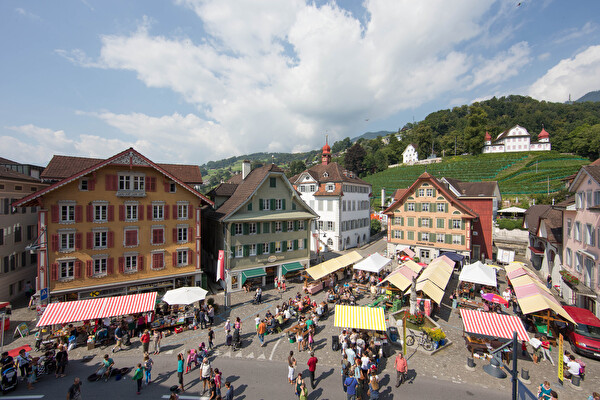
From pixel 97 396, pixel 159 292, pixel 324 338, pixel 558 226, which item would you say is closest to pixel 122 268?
pixel 159 292

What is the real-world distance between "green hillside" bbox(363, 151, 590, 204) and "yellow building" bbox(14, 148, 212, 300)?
5914 centimetres

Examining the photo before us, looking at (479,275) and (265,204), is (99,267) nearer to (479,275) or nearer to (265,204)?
(265,204)

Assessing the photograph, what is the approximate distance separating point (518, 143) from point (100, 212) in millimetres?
129650

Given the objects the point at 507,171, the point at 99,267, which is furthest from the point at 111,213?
the point at 507,171

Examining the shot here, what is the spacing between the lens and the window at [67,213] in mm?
20922

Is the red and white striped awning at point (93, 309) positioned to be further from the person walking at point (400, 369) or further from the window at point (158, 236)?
the person walking at point (400, 369)

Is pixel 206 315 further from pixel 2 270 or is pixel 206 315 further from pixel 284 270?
pixel 2 270

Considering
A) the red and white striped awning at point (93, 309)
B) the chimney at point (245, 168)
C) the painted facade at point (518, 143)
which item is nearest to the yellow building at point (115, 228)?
the red and white striped awning at point (93, 309)

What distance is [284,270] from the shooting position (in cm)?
2928

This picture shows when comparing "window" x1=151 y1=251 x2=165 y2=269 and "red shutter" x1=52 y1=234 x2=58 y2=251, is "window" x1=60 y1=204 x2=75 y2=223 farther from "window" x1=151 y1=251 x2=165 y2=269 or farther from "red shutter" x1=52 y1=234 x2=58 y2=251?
"window" x1=151 y1=251 x2=165 y2=269

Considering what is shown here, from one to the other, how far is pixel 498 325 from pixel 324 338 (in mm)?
10242

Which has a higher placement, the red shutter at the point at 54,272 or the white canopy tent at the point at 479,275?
the red shutter at the point at 54,272

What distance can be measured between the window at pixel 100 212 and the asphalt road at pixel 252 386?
430 inches

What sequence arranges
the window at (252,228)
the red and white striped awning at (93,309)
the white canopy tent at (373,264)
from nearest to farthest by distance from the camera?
the red and white striped awning at (93,309)
the white canopy tent at (373,264)
the window at (252,228)
